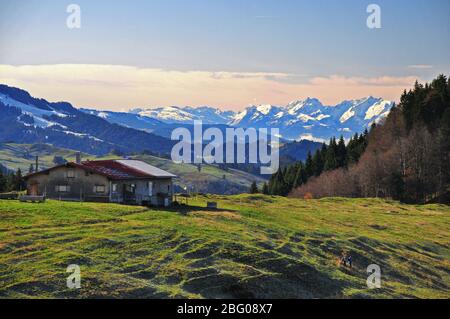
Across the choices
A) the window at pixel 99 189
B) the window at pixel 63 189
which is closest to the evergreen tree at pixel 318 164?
the window at pixel 99 189

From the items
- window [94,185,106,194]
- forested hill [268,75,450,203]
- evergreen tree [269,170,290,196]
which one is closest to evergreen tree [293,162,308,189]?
forested hill [268,75,450,203]

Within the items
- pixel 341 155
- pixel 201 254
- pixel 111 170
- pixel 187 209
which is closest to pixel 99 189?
pixel 111 170

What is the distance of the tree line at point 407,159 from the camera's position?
4867 inches

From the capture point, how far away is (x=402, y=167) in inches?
5054

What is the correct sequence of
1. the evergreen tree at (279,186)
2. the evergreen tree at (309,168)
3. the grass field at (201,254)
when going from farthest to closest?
the evergreen tree at (279,186) < the evergreen tree at (309,168) < the grass field at (201,254)

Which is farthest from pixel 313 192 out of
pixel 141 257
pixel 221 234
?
pixel 141 257

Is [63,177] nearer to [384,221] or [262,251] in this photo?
[262,251]

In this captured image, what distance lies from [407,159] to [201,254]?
87141 mm

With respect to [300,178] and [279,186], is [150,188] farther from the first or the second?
[279,186]

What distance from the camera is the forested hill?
12388 centimetres

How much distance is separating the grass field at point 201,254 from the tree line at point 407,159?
1840 inches

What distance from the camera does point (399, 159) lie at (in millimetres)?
129625

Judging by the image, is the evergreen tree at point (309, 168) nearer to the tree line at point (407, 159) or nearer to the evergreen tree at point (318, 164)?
the evergreen tree at point (318, 164)
